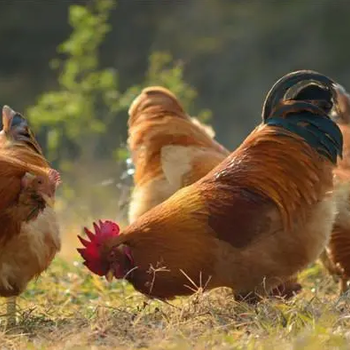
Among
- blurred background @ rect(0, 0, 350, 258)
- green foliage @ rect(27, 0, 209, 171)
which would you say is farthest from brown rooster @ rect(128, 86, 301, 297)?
blurred background @ rect(0, 0, 350, 258)

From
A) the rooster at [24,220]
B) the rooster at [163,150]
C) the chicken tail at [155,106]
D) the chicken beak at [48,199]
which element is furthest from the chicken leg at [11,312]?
the chicken tail at [155,106]

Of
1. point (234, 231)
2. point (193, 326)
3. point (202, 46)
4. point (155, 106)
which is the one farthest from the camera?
point (202, 46)

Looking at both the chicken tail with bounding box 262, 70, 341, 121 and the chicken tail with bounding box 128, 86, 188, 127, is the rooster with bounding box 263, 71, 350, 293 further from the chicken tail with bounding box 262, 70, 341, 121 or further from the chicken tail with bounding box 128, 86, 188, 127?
the chicken tail with bounding box 128, 86, 188, 127

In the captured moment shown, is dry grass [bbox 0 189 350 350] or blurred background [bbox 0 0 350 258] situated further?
blurred background [bbox 0 0 350 258]

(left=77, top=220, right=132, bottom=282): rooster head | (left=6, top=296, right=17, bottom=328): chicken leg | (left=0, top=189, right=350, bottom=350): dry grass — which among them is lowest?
(left=0, top=189, right=350, bottom=350): dry grass

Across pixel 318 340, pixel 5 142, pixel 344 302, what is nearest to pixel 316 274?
pixel 344 302

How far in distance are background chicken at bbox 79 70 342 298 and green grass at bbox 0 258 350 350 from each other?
6.9 inches

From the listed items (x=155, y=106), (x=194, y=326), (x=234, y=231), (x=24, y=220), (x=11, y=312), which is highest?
(x=155, y=106)

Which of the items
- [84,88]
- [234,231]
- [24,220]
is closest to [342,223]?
[234,231]

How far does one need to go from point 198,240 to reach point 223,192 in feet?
1.04

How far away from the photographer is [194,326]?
4.56 metres

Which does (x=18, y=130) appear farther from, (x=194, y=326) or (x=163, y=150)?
(x=194, y=326)

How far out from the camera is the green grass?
4062 mm

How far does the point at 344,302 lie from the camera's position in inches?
197
